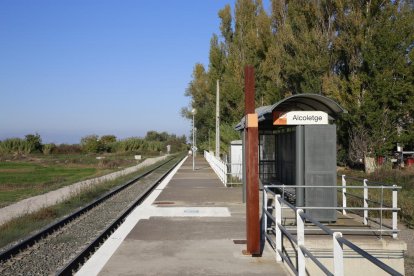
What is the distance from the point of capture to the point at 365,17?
31.8 m

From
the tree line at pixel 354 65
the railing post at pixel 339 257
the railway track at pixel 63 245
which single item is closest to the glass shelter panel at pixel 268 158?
the railway track at pixel 63 245

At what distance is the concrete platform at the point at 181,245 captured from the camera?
793cm

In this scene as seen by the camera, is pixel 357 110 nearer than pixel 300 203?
No

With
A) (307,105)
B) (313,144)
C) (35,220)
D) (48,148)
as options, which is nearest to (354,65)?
(307,105)

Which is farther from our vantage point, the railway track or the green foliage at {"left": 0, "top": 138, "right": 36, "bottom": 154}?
the green foliage at {"left": 0, "top": 138, "right": 36, "bottom": 154}

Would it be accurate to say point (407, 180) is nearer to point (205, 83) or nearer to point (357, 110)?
point (357, 110)

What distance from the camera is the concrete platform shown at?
26.0 ft

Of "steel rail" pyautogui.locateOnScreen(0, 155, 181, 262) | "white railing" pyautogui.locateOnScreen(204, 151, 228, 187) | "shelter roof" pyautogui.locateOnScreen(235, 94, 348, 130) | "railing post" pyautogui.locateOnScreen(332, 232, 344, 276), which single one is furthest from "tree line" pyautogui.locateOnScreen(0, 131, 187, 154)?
"railing post" pyautogui.locateOnScreen(332, 232, 344, 276)

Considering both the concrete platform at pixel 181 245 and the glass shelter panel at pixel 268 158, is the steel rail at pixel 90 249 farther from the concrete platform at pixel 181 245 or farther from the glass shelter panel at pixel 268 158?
the glass shelter panel at pixel 268 158

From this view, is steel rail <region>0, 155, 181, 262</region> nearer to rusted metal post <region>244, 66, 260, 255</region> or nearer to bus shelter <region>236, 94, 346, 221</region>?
rusted metal post <region>244, 66, 260, 255</region>

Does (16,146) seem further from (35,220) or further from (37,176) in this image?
(35,220)

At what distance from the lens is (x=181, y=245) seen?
9.76m

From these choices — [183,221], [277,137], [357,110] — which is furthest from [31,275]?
[357,110]

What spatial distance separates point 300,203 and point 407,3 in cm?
2440
